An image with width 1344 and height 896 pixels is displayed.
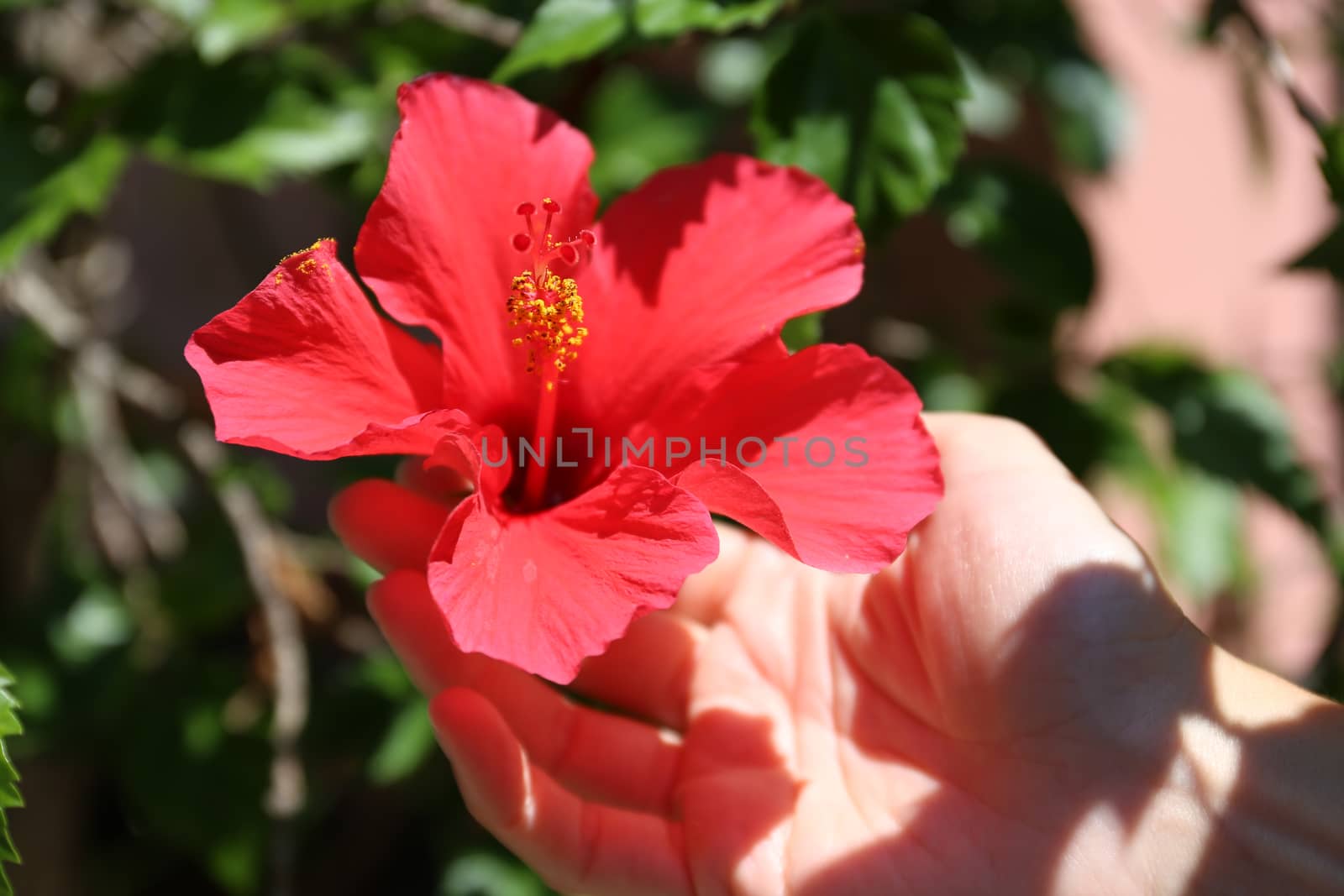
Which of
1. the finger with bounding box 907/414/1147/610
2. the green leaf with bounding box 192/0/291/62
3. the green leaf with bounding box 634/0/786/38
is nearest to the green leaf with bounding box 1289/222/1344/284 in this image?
the finger with bounding box 907/414/1147/610

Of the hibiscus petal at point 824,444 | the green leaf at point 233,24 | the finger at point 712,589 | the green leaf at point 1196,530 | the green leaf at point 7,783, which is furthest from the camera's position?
the green leaf at point 1196,530

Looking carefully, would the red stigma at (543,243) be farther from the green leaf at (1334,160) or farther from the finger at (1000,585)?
the green leaf at (1334,160)

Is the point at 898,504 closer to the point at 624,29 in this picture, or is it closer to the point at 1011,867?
the point at 1011,867

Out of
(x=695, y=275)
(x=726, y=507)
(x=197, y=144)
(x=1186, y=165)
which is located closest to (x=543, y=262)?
(x=695, y=275)

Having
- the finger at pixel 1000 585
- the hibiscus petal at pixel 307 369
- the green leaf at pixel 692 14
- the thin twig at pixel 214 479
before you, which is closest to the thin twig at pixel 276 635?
the thin twig at pixel 214 479

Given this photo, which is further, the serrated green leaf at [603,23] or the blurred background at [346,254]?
the blurred background at [346,254]

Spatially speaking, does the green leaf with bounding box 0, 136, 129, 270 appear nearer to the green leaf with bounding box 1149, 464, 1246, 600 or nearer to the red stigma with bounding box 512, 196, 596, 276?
the red stigma with bounding box 512, 196, 596, 276

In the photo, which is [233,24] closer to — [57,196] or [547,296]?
[57,196]
